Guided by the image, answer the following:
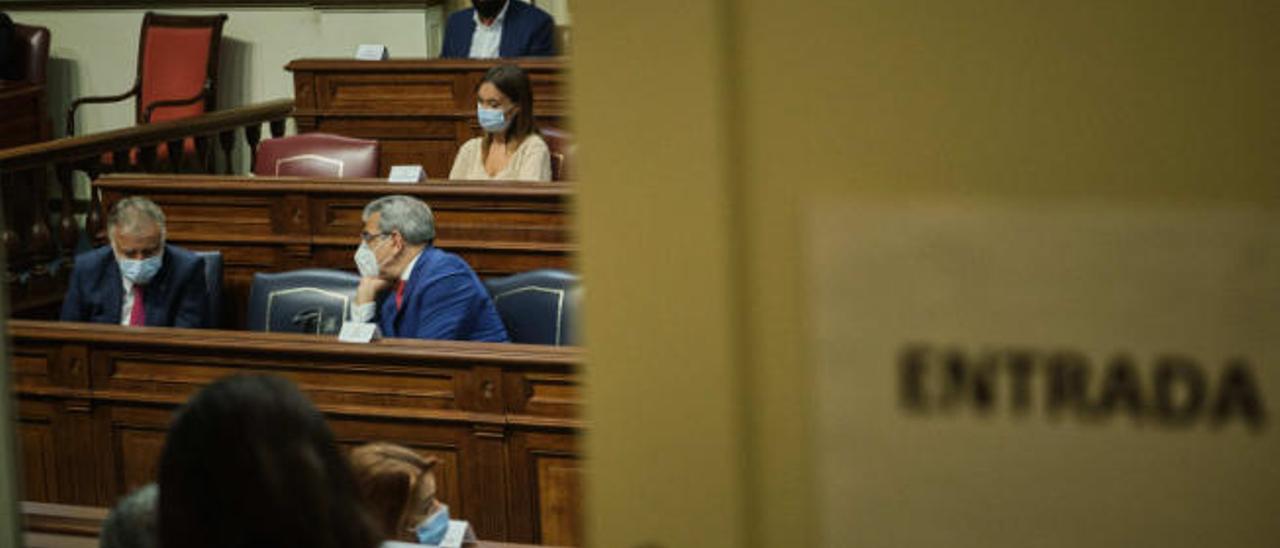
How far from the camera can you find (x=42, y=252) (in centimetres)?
691

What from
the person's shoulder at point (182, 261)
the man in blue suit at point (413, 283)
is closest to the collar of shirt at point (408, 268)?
the man in blue suit at point (413, 283)

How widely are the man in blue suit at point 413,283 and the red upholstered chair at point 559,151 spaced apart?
1.30 metres

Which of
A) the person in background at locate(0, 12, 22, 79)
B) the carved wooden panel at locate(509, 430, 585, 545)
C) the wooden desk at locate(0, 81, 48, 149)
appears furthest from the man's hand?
the person in background at locate(0, 12, 22, 79)

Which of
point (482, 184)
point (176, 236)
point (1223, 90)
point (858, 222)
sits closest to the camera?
point (1223, 90)

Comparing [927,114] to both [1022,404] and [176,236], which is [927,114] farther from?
[176,236]

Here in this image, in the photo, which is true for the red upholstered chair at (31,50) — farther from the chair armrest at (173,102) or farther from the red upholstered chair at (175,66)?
the chair armrest at (173,102)

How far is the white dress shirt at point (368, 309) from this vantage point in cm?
474

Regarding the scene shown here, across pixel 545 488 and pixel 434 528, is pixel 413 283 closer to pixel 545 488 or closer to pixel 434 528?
pixel 545 488

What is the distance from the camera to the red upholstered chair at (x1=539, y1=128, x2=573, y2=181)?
20.1 ft

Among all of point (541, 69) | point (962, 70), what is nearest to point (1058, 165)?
point (962, 70)

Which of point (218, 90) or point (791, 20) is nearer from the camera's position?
point (791, 20)

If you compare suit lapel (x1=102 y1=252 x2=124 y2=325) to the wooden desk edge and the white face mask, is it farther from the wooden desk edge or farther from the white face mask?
the white face mask

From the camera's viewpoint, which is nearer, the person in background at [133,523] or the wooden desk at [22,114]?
the person in background at [133,523]

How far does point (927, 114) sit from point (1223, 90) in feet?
0.71
